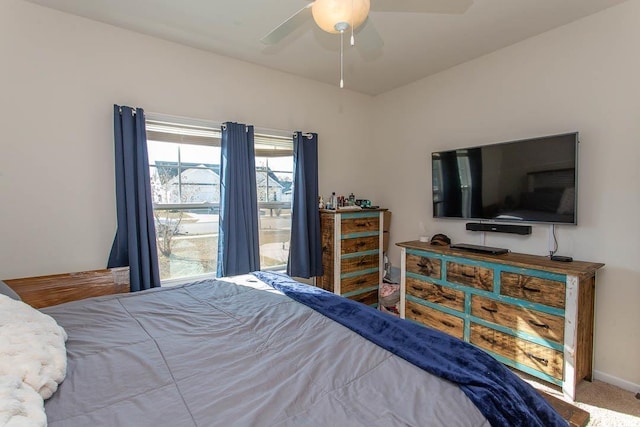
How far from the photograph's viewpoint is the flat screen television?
226cm

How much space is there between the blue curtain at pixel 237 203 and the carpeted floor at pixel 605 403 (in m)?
2.53

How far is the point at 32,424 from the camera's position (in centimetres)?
70

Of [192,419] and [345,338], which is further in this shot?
[345,338]

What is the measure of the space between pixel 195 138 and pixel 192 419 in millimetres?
2501

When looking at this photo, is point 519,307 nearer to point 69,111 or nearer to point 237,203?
point 237,203

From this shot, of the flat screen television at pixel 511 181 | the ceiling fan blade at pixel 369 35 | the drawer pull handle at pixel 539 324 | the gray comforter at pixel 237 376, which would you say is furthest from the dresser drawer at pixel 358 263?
the ceiling fan blade at pixel 369 35

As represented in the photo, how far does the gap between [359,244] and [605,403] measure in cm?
218

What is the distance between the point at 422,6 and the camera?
2.02 m

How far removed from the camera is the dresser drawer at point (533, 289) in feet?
6.73

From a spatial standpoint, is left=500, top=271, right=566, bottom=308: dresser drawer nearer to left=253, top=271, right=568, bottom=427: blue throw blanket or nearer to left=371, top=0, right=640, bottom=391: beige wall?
left=371, top=0, right=640, bottom=391: beige wall

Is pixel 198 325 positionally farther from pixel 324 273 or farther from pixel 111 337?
pixel 324 273

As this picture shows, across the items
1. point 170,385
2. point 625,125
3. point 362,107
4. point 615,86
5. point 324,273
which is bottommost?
point 324,273

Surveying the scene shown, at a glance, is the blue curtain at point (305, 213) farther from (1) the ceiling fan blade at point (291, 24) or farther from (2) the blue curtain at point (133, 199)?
(1) the ceiling fan blade at point (291, 24)

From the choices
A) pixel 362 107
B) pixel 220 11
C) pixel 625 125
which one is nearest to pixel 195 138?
pixel 220 11
